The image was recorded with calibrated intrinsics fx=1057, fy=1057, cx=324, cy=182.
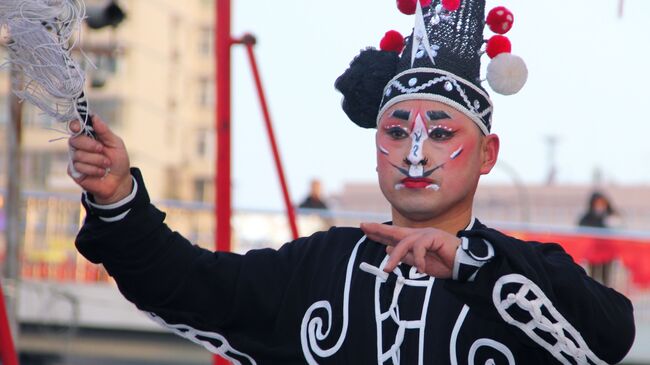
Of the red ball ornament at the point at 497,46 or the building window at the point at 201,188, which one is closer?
the red ball ornament at the point at 497,46

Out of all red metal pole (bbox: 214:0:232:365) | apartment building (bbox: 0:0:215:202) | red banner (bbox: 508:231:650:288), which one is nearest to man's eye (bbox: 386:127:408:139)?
red metal pole (bbox: 214:0:232:365)

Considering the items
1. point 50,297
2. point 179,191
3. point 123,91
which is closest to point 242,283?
point 50,297

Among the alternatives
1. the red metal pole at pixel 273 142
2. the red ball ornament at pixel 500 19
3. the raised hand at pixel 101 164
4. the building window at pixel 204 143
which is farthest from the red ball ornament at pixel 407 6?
the building window at pixel 204 143

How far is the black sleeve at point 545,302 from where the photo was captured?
5.45 ft

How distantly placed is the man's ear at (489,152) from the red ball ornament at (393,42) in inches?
11.2

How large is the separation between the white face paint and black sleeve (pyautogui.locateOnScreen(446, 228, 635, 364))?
0.84 ft

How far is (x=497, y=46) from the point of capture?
206cm

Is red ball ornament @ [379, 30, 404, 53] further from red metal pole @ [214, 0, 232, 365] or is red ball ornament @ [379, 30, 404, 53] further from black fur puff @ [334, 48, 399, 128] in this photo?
red metal pole @ [214, 0, 232, 365]

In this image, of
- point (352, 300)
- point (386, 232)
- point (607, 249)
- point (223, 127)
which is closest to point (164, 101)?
point (607, 249)

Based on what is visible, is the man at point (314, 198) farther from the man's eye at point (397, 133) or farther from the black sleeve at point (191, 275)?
the man's eye at point (397, 133)

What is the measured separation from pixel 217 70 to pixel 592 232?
19.3 ft

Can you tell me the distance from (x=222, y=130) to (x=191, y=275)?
0.82 m

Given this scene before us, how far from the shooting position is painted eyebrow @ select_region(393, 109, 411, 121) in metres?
1.99

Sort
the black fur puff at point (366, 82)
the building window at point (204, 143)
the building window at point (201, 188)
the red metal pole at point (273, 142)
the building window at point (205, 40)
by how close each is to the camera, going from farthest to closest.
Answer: the building window at point (204, 143) → the building window at point (205, 40) → the building window at point (201, 188) → the red metal pole at point (273, 142) → the black fur puff at point (366, 82)
